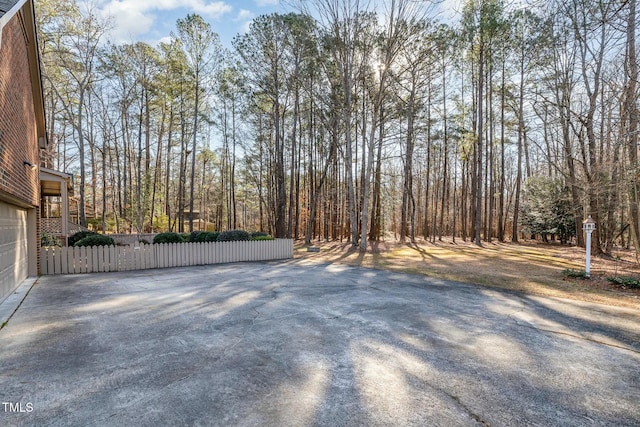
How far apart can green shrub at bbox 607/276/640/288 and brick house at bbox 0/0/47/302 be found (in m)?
11.6

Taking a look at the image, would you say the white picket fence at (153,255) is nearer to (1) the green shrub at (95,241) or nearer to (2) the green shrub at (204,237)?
(1) the green shrub at (95,241)

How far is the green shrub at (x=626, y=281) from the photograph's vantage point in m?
6.80

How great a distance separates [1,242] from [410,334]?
6773mm

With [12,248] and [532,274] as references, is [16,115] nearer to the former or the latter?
[12,248]

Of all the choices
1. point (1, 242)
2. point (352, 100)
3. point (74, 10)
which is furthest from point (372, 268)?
point (74, 10)

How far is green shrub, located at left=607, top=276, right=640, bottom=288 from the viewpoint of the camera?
22.3ft

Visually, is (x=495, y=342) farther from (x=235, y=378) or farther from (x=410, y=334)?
(x=235, y=378)

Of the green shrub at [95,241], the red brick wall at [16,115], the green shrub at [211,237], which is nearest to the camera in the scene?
the red brick wall at [16,115]

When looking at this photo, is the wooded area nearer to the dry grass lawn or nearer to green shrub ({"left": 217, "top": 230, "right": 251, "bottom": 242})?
the dry grass lawn

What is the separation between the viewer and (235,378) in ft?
8.86

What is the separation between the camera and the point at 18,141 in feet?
18.6

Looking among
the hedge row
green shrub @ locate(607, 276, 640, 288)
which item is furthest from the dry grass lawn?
the hedge row

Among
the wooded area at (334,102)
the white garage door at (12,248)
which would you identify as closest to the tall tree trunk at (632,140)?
the wooded area at (334,102)

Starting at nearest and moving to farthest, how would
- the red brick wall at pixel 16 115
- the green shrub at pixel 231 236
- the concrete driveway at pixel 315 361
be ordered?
the concrete driveway at pixel 315 361 < the red brick wall at pixel 16 115 < the green shrub at pixel 231 236
